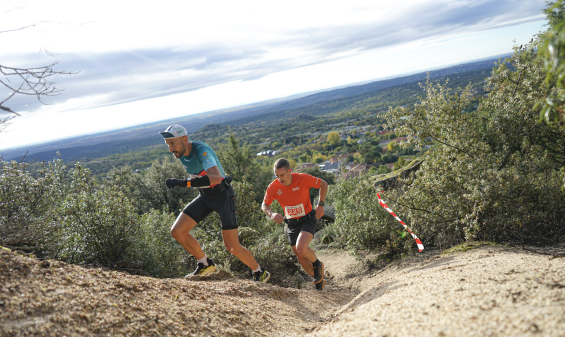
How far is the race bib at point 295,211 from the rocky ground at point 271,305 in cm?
151

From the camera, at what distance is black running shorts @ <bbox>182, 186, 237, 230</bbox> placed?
4992mm

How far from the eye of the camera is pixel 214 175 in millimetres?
4660

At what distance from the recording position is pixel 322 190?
5637 millimetres

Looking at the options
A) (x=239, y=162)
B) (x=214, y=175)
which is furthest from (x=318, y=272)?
(x=239, y=162)

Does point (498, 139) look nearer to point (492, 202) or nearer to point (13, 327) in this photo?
point (492, 202)

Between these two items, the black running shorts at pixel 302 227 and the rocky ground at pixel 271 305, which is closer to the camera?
the rocky ground at pixel 271 305

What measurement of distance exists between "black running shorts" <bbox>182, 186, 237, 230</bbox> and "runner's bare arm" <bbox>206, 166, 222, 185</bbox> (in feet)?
1.35

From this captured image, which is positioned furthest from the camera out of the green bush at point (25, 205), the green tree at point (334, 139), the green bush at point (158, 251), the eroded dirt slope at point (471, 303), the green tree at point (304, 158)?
the green tree at point (334, 139)

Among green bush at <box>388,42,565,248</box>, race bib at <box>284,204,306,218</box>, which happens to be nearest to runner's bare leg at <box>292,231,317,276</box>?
race bib at <box>284,204,306,218</box>

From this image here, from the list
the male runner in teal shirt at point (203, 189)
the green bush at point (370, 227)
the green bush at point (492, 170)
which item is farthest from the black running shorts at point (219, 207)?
the green bush at point (492, 170)

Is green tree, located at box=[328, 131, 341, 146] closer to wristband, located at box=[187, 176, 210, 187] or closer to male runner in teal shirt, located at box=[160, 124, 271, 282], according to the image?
male runner in teal shirt, located at box=[160, 124, 271, 282]

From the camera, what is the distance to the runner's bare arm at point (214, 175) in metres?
4.62

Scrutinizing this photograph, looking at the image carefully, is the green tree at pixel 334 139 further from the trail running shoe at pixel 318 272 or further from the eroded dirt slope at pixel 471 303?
the eroded dirt slope at pixel 471 303

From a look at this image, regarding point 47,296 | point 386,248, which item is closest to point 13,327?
point 47,296
